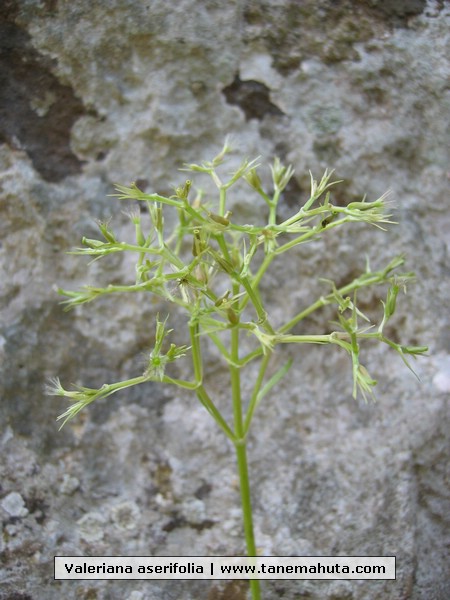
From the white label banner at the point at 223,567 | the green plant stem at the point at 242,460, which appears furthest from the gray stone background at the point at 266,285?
the green plant stem at the point at 242,460

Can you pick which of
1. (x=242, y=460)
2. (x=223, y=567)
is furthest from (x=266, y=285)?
(x=223, y=567)

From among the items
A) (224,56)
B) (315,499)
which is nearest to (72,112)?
(224,56)

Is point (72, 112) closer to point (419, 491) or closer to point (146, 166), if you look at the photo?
point (146, 166)

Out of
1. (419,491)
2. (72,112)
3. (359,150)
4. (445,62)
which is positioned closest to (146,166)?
(72,112)

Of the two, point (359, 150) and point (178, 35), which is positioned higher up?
point (178, 35)

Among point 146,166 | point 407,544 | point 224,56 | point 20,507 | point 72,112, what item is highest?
point 224,56

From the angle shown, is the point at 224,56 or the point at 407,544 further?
the point at 224,56
